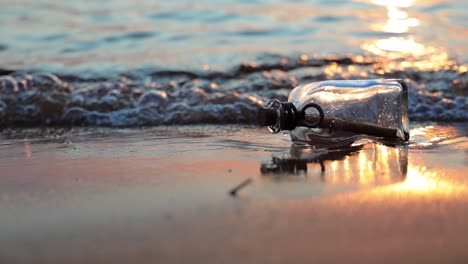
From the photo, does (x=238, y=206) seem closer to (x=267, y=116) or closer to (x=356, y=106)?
(x=267, y=116)

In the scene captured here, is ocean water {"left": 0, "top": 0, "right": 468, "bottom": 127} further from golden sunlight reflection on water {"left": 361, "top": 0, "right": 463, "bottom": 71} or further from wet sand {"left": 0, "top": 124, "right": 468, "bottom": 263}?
wet sand {"left": 0, "top": 124, "right": 468, "bottom": 263}

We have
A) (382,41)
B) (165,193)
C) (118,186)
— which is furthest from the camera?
(382,41)

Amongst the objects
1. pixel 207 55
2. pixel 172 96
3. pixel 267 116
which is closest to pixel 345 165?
pixel 267 116

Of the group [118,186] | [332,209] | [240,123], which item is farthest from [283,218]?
[240,123]

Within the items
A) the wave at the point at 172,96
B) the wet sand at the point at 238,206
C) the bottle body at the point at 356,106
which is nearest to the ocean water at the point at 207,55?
the wave at the point at 172,96

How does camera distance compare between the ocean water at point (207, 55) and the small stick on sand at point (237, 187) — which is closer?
the small stick on sand at point (237, 187)

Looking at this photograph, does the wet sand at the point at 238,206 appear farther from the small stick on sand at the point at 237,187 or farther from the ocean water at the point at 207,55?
the ocean water at the point at 207,55

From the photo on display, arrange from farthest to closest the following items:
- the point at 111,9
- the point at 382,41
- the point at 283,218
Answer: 1. the point at 111,9
2. the point at 382,41
3. the point at 283,218

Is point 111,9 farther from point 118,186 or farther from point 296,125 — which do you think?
point 118,186
